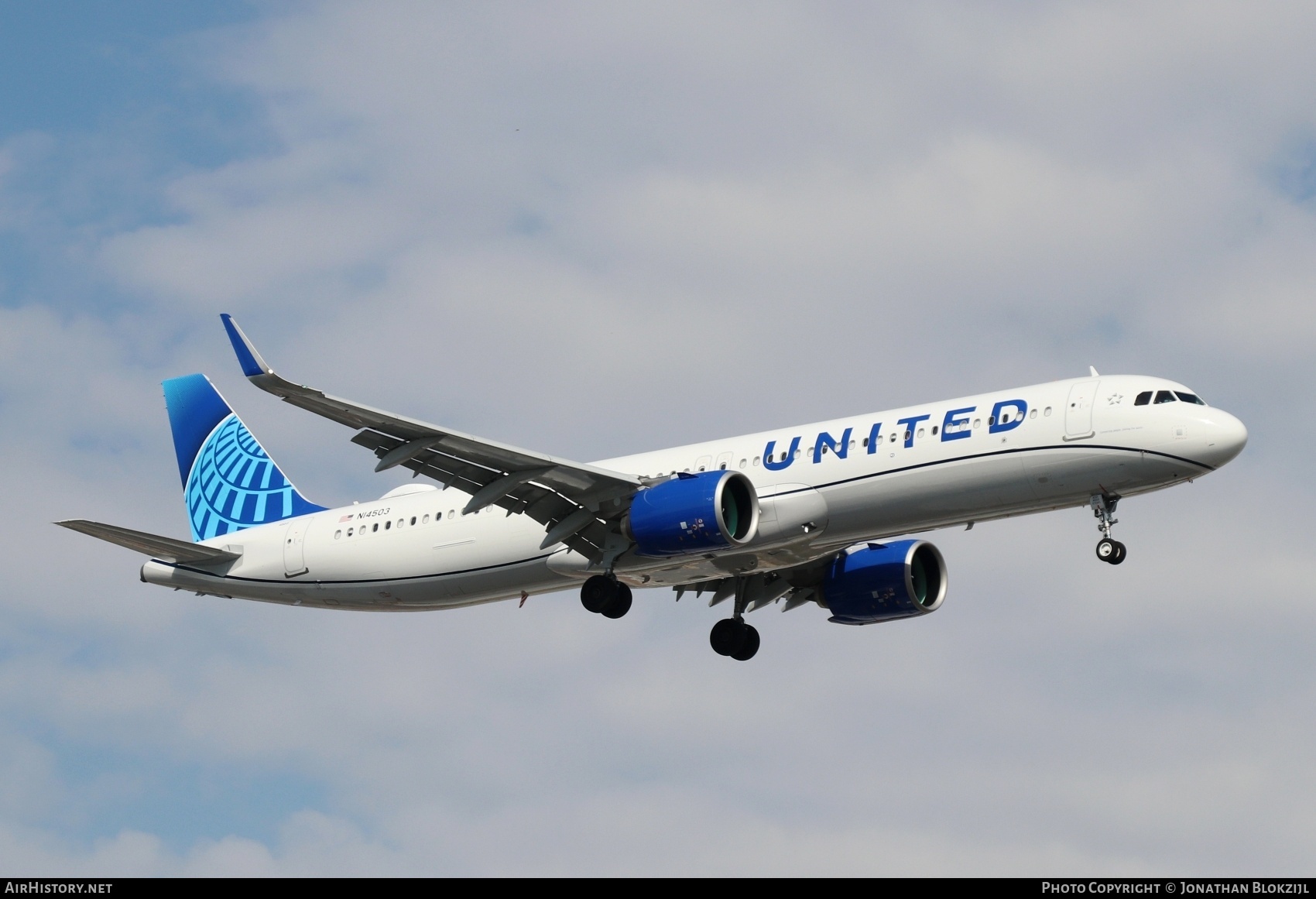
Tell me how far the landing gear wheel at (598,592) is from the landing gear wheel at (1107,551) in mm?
10392

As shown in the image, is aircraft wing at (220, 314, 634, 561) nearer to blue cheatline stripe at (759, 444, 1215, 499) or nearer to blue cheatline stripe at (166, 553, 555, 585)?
blue cheatline stripe at (166, 553, 555, 585)

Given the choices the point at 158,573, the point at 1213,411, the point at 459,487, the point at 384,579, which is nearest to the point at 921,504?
the point at 1213,411

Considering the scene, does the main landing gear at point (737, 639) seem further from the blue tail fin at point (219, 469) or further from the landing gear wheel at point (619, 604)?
the blue tail fin at point (219, 469)

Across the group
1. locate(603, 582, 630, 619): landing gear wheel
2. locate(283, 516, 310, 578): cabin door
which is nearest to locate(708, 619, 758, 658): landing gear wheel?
locate(603, 582, 630, 619): landing gear wheel

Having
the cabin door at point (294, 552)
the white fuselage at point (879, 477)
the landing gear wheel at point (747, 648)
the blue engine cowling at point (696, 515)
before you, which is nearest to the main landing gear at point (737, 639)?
the landing gear wheel at point (747, 648)

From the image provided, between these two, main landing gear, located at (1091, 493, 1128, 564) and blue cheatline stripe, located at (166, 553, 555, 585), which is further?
blue cheatline stripe, located at (166, 553, 555, 585)

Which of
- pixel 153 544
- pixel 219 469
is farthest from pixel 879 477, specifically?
pixel 219 469

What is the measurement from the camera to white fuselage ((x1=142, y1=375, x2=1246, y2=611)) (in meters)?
33.8

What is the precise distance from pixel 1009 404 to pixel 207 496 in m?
22.6

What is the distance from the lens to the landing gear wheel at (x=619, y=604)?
1481 inches

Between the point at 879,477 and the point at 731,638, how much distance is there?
9.57 metres

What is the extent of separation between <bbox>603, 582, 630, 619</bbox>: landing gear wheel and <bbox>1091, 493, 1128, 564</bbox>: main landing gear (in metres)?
10.2

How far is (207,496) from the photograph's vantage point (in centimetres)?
4631

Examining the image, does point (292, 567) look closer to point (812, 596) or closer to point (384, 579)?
point (384, 579)
